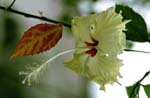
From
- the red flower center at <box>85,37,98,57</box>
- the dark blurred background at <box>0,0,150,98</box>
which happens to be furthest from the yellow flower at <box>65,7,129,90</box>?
the dark blurred background at <box>0,0,150,98</box>

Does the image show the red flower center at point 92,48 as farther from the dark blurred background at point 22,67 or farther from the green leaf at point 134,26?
the dark blurred background at point 22,67

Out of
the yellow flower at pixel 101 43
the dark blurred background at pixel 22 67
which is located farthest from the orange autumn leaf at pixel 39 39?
the dark blurred background at pixel 22 67

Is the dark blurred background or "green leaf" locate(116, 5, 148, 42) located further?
the dark blurred background

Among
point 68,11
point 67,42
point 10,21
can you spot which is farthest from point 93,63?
point 67,42

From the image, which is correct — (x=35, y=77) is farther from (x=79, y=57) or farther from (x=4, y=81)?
(x=4, y=81)

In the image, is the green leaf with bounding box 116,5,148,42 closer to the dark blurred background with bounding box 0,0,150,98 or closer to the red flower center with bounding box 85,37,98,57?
the red flower center with bounding box 85,37,98,57

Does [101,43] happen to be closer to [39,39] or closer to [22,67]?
[39,39]
